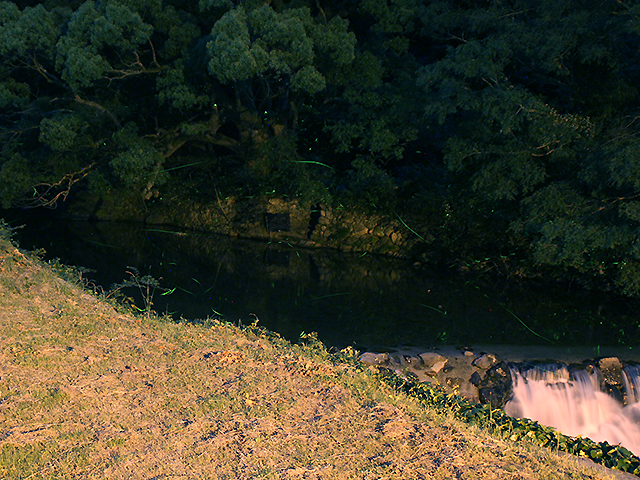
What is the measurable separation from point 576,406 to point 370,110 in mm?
9389

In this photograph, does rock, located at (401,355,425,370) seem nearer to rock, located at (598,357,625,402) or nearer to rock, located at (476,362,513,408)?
rock, located at (476,362,513,408)

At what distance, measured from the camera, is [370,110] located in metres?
16.1

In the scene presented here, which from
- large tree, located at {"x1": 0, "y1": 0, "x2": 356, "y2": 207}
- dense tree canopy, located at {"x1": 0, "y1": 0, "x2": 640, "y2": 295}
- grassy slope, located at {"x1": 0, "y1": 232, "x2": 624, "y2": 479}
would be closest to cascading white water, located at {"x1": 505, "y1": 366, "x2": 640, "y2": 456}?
dense tree canopy, located at {"x1": 0, "y1": 0, "x2": 640, "y2": 295}

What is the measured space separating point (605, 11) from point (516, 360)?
273 inches

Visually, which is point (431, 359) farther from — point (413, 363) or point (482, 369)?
point (482, 369)

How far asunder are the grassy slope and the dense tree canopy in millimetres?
7580

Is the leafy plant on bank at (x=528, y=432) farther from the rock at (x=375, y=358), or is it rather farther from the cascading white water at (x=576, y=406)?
the cascading white water at (x=576, y=406)

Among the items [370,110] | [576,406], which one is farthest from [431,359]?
[370,110]

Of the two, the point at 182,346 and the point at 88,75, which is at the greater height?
the point at 88,75

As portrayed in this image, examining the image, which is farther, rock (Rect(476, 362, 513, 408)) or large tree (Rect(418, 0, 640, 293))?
large tree (Rect(418, 0, 640, 293))

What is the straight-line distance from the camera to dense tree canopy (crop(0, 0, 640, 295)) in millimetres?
12203

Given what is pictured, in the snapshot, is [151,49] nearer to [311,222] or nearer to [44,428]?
[311,222]

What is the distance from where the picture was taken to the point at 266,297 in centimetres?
1319

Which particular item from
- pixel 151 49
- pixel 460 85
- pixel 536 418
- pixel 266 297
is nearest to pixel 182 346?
pixel 536 418
